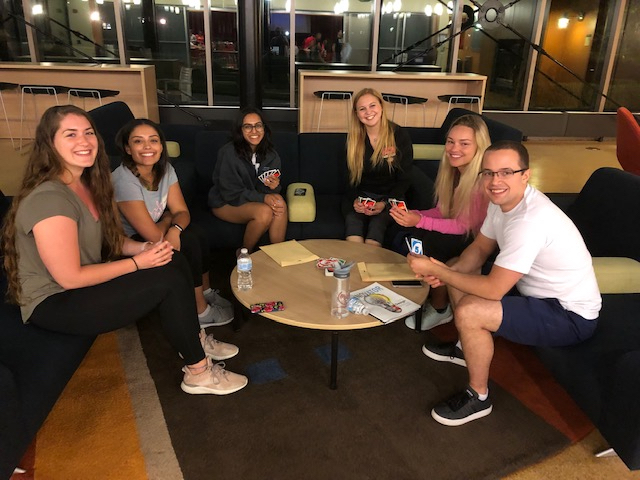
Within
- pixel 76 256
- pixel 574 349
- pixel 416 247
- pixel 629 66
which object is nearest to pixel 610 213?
pixel 574 349

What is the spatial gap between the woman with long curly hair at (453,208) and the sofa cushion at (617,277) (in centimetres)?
60

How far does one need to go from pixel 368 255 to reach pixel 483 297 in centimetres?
88

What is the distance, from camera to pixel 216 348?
258cm

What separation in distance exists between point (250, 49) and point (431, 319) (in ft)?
13.2

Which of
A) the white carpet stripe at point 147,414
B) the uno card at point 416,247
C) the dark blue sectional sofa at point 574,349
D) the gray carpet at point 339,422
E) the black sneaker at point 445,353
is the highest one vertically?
the uno card at point 416,247

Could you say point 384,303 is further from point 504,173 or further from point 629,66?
point 629,66

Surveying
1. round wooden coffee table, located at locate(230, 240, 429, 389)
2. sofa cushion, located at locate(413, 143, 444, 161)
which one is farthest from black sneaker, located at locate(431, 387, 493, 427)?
sofa cushion, located at locate(413, 143, 444, 161)

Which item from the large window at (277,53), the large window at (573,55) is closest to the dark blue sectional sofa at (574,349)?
the large window at (277,53)

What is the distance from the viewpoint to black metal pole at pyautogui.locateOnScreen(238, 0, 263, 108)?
5480 mm

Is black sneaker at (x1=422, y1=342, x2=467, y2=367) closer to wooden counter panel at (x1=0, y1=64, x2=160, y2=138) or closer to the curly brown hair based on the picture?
the curly brown hair

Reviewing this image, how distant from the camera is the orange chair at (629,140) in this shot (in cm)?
502

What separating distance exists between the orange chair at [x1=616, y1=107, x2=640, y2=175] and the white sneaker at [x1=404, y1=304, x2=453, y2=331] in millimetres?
3384

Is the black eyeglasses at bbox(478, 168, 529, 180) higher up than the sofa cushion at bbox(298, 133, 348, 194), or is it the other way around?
the black eyeglasses at bbox(478, 168, 529, 180)

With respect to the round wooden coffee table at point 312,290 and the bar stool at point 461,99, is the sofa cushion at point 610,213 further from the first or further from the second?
the bar stool at point 461,99
